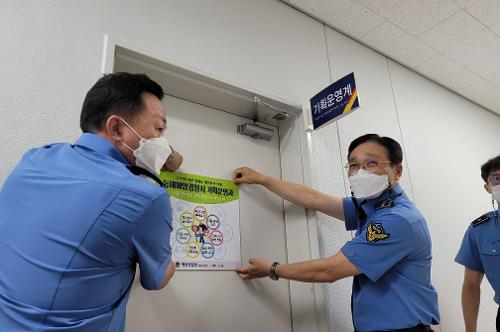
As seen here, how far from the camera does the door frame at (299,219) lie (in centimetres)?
168

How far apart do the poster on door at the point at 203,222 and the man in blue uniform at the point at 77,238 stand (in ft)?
2.01

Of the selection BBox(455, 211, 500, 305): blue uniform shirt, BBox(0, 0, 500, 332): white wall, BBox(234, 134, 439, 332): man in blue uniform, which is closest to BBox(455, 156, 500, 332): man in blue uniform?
BBox(455, 211, 500, 305): blue uniform shirt

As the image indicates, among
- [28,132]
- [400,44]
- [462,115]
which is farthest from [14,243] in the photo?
[462,115]

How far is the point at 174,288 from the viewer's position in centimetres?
148

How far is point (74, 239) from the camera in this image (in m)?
0.76

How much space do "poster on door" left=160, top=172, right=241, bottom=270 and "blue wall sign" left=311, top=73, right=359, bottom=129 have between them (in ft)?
1.96

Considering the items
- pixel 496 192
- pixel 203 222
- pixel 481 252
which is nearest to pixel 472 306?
pixel 481 252

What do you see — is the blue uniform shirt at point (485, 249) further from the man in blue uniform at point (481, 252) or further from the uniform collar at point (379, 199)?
the uniform collar at point (379, 199)

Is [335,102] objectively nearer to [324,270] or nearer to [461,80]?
[324,270]

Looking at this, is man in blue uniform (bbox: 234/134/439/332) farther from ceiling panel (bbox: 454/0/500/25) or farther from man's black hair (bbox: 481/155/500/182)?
ceiling panel (bbox: 454/0/500/25)

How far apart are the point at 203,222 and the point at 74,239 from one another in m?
0.89

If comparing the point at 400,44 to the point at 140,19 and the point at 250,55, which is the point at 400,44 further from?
the point at 140,19

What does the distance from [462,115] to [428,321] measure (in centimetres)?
259

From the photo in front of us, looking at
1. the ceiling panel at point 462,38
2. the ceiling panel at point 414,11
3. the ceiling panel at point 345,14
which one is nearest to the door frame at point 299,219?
the ceiling panel at point 345,14
